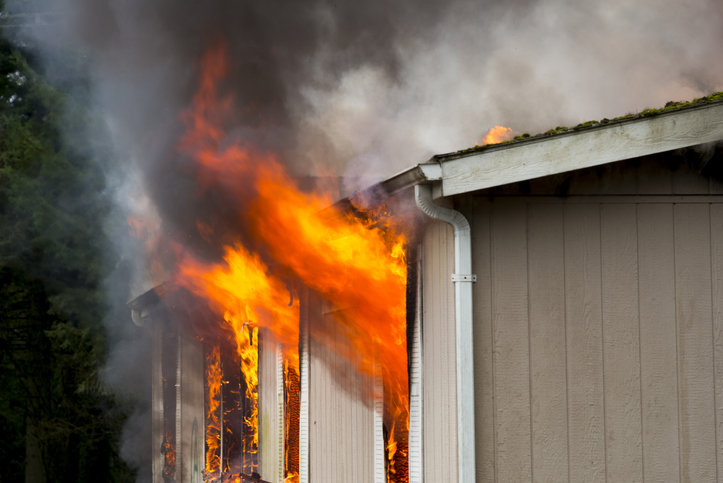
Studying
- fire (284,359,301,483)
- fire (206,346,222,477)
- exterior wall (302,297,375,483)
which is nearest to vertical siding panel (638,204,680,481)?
exterior wall (302,297,375,483)

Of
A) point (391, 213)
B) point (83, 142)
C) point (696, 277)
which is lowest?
point (696, 277)

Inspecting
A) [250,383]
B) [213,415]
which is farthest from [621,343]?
[213,415]

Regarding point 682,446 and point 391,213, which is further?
point 391,213

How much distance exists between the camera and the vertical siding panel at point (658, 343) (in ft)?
18.0

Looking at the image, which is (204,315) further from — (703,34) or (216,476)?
(703,34)

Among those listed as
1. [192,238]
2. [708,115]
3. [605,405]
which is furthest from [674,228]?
[192,238]

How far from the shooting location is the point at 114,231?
20281mm

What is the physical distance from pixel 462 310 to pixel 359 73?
20.7ft

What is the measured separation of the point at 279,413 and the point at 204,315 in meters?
2.80

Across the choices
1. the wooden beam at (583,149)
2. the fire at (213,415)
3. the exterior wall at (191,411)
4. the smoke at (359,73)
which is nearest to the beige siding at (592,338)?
the wooden beam at (583,149)

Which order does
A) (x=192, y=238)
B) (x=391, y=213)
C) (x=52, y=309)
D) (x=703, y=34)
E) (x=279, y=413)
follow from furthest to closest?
1. (x=52, y=309)
2. (x=703, y=34)
3. (x=192, y=238)
4. (x=279, y=413)
5. (x=391, y=213)

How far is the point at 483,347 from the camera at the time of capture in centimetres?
541

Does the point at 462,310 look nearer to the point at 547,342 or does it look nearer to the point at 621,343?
the point at 547,342

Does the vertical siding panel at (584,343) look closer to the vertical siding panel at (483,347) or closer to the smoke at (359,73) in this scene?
the vertical siding panel at (483,347)
